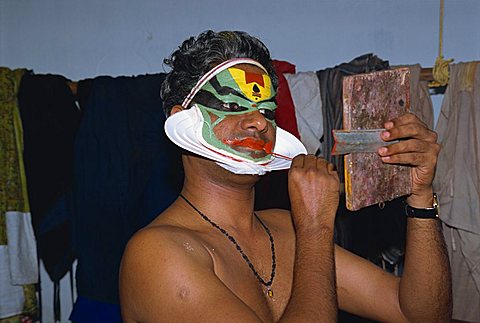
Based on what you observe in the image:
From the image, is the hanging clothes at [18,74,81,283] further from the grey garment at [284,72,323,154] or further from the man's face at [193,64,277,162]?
the man's face at [193,64,277,162]

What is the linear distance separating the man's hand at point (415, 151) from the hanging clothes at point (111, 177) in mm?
1221

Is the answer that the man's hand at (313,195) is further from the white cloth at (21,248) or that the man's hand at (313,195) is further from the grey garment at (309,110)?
the white cloth at (21,248)

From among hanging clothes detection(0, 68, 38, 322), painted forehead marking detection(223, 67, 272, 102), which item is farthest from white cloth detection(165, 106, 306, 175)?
hanging clothes detection(0, 68, 38, 322)

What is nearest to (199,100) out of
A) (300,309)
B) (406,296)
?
(300,309)

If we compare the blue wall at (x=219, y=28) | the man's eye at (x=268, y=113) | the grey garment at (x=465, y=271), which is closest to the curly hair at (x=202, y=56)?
the man's eye at (x=268, y=113)

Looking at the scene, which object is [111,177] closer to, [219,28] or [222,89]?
[219,28]

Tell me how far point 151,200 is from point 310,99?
0.69m

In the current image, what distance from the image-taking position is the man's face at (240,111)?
5.34 feet

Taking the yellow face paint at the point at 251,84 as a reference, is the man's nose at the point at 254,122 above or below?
below

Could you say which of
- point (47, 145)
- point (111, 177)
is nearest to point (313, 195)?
point (111, 177)

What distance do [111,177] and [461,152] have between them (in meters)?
1.29

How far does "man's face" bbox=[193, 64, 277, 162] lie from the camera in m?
1.63

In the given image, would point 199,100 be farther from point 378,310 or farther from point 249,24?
point 249,24

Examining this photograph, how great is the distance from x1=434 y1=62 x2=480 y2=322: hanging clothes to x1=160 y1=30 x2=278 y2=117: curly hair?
109 cm
